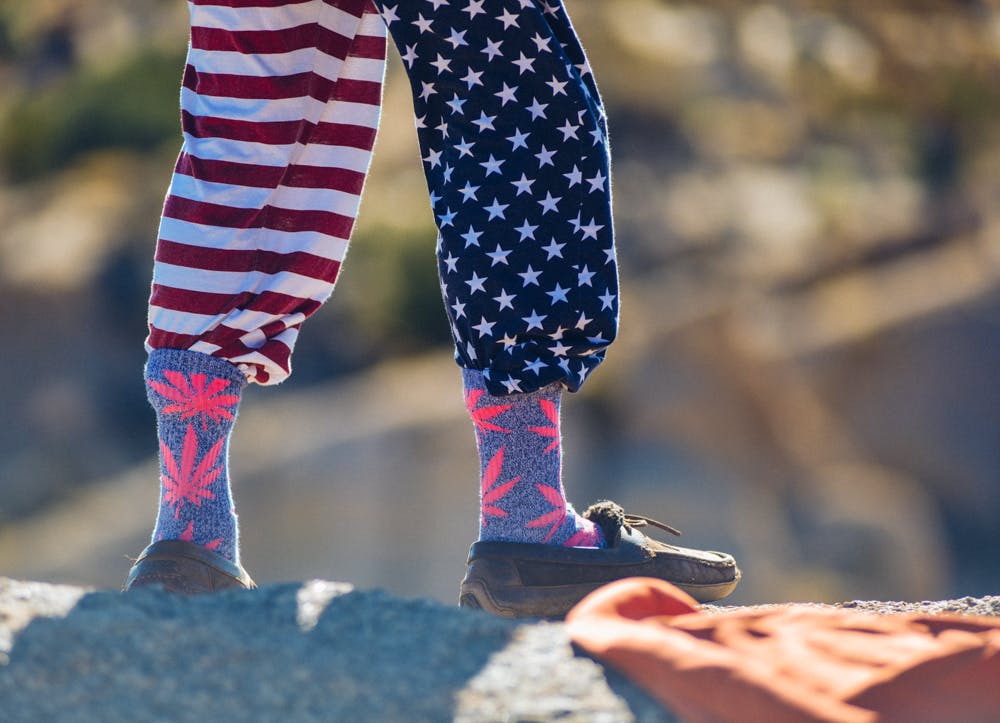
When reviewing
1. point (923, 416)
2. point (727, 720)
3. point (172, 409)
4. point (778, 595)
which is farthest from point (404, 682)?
point (923, 416)

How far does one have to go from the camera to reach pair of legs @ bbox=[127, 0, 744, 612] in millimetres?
1309

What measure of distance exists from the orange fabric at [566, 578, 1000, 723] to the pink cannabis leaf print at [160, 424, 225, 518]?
1.59 ft

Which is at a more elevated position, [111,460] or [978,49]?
[978,49]

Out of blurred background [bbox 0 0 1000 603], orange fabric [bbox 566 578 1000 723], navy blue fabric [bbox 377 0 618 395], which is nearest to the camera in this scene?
orange fabric [bbox 566 578 1000 723]

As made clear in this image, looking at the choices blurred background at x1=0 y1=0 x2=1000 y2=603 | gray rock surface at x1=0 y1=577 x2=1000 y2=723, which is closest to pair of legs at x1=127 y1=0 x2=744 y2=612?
gray rock surface at x1=0 y1=577 x2=1000 y2=723

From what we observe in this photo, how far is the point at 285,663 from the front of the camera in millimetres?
1034

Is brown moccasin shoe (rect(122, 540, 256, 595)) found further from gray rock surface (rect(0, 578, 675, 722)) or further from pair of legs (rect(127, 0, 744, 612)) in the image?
gray rock surface (rect(0, 578, 675, 722))

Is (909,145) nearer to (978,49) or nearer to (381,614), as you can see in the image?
(978,49)

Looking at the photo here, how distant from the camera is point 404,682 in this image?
1.00m

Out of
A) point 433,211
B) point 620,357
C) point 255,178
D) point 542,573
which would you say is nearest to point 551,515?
point 542,573

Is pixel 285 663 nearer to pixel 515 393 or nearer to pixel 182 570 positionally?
pixel 182 570

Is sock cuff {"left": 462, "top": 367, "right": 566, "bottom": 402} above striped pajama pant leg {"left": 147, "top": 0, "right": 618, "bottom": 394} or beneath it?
beneath

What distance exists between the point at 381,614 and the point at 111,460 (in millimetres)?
5369

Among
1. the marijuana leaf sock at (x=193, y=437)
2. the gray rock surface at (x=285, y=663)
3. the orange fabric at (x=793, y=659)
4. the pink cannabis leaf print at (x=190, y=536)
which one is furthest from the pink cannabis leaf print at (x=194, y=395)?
the orange fabric at (x=793, y=659)
